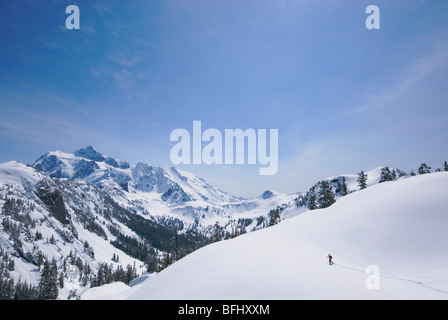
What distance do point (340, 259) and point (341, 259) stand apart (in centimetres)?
11

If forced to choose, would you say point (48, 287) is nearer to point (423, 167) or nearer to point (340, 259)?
point (340, 259)

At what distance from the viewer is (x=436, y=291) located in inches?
410

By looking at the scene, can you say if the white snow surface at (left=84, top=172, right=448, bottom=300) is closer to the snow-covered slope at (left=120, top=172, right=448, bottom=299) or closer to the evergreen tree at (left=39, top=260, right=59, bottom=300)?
the snow-covered slope at (left=120, top=172, right=448, bottom=299)

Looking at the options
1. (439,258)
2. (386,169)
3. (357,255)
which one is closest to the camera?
(439,258)

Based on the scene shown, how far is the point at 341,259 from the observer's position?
741 inches

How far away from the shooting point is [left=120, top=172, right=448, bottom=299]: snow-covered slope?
34.2 feet

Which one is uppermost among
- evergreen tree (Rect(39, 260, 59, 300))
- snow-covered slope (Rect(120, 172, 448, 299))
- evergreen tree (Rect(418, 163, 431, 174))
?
evergreen tree (Rect(418, 163, 431, 174))

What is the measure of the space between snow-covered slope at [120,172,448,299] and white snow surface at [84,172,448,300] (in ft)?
0.14

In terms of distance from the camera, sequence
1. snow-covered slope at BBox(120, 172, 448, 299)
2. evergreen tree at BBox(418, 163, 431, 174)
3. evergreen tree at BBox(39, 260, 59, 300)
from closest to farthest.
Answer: snow-covered slope at BBox(120, 172, 448, 299)
evergreen tree at BBox(418, 163, 431, 174)
evergreen tree at BBox(39, 260, 59, 300)

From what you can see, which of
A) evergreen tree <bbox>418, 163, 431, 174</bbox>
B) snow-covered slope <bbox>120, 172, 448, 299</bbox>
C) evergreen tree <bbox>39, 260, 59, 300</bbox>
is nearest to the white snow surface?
snow-covered slope <bbox>120, 172, 448, 299</bbox>
